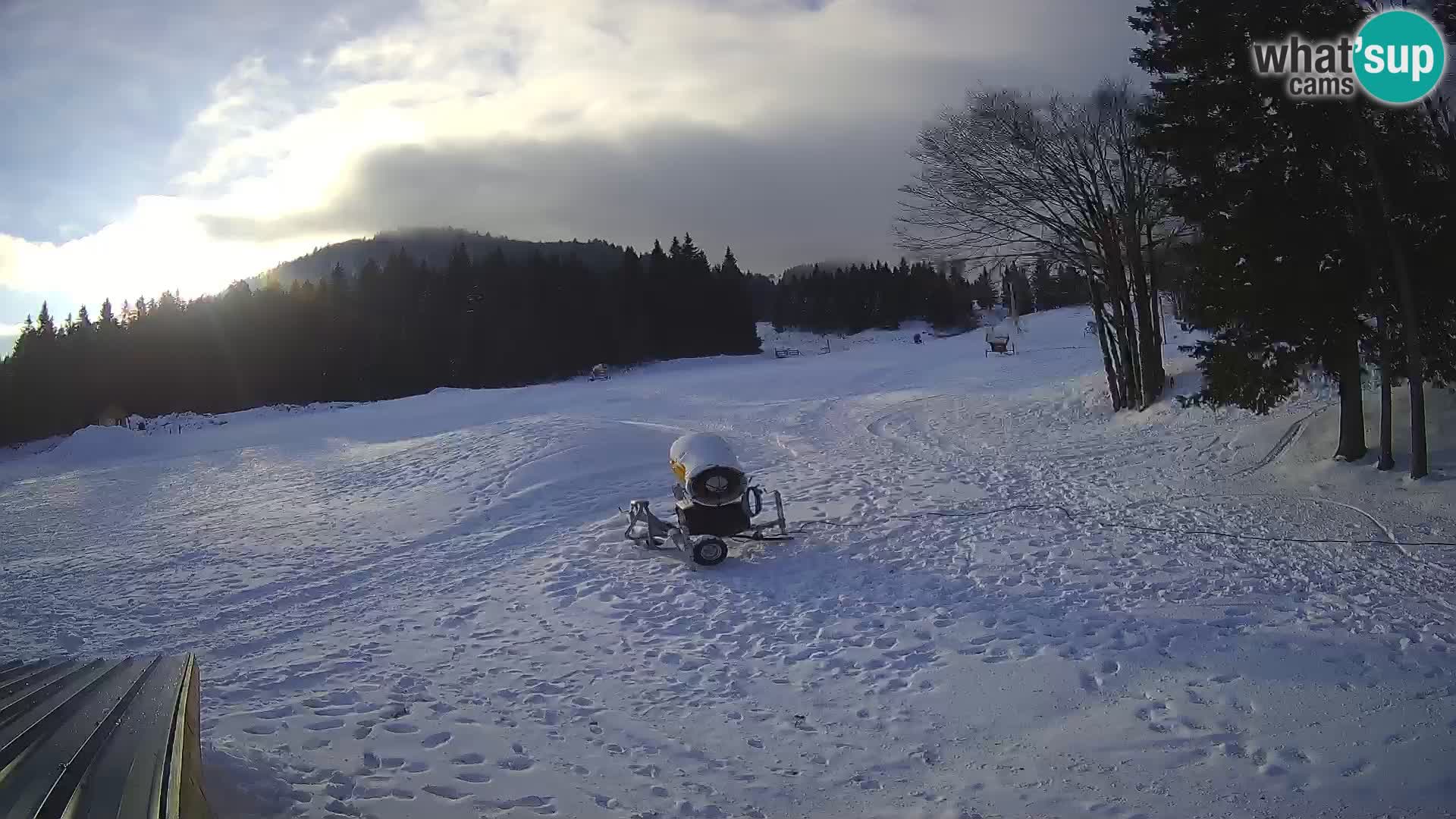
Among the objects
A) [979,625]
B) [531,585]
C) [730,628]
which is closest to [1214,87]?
[979,625]

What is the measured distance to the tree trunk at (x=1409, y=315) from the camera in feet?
32.8

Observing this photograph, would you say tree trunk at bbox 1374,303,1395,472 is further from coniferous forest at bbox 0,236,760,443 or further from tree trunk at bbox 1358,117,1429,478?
coniferous forest at bbox 0,236,760,443

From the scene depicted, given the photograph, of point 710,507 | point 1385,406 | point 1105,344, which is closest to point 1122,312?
point 1105,344

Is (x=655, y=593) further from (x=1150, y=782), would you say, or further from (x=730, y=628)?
(x=1150, y=782)

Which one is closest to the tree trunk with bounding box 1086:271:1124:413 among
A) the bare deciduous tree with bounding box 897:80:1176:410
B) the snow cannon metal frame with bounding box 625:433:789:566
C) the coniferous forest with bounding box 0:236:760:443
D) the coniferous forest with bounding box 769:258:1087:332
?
the bare deciduous tree with bounding box 897:80:1176:410

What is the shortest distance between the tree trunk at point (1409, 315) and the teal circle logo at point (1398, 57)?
508mm

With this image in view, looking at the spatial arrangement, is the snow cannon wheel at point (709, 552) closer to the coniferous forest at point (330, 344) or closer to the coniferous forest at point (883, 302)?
the coniferous forest at point (330, 344)

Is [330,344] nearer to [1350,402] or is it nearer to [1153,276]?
[1153,276]

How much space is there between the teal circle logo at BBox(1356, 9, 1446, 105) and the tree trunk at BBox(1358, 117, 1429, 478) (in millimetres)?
508

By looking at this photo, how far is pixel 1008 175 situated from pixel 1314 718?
1658cm

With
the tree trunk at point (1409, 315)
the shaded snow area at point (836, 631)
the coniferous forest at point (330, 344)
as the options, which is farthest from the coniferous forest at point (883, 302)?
the tree trunk at point (1409, 315)

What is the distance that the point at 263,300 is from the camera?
64188mm

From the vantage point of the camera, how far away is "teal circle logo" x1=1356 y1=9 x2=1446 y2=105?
32.2 ft

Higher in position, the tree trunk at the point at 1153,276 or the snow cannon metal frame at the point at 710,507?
the tree trunk at the point at 1153,276
